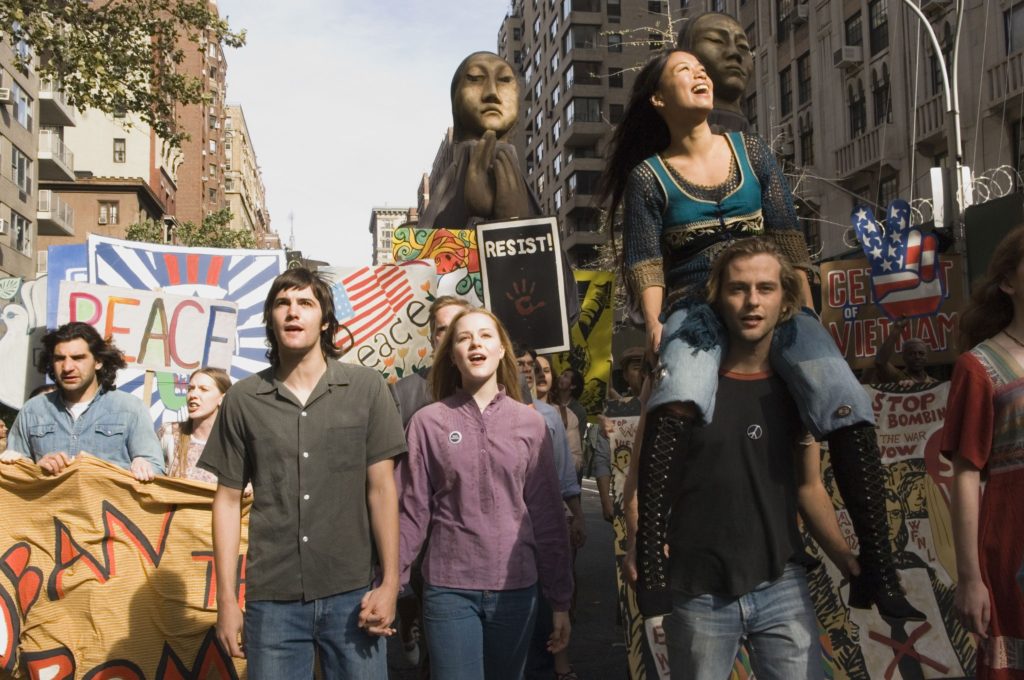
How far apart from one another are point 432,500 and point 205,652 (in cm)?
185

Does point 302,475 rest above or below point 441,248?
below

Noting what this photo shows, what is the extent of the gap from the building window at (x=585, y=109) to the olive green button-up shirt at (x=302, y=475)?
66618mm

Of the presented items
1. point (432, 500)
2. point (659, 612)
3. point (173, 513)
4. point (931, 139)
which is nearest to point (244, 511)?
point (173, 513)

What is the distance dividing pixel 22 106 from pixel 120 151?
26073 millimetres

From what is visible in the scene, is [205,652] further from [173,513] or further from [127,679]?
[173,513]

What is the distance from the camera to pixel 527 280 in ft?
26.5

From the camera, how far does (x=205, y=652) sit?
5188 mm

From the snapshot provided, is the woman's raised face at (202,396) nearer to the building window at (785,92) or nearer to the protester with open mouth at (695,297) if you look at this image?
the protester with open mouth at (695,297)

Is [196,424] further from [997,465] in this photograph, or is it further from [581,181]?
[581,181]

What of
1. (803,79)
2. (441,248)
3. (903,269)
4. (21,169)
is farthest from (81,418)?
(21,169)

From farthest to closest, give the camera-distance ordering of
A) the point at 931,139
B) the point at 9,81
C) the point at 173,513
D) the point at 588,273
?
1. the point at 9,81
2. the point at 931,139
3. the point at 588,273
4. the point at 173,513

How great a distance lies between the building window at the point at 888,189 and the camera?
1014 inches

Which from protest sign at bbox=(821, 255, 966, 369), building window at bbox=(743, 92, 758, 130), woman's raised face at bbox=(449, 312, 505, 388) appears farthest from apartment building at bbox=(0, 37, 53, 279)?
woman's raised face at bbox=(449, 312, 505, 388)

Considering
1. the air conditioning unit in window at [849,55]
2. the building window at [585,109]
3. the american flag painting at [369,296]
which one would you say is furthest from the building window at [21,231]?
the american flag painting at [369,296]
